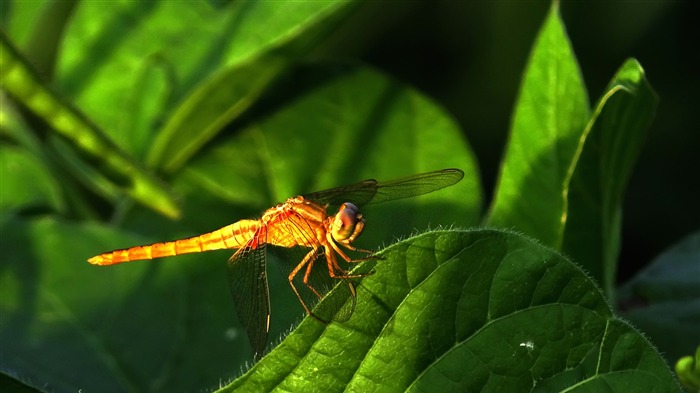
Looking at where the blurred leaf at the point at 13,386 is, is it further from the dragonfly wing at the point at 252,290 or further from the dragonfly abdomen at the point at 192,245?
the dragonfly abdomen at the point at 192,245

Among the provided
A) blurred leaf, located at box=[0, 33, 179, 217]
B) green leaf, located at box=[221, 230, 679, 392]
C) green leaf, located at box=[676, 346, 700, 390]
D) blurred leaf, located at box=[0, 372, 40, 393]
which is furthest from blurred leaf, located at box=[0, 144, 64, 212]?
green leaf, located at box=[676, 346, 700, 390]

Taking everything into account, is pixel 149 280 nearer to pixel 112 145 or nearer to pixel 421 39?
pixel 112 145

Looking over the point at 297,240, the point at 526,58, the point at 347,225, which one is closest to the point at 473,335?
the point at 347,225

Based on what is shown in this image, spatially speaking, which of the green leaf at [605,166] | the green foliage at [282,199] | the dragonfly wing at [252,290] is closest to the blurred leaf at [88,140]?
the green foliage at [282,199]

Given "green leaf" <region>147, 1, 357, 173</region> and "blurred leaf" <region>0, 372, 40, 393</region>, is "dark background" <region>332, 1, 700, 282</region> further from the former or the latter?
"blurred leaf" <region>0, 372, 40, 393</region>

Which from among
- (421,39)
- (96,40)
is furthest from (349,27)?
(96,40)

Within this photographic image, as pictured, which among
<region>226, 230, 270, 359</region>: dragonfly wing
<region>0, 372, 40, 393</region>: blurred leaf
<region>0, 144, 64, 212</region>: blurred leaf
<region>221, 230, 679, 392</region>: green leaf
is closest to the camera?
<region>221, 230, 679, 392</region>: green leaf

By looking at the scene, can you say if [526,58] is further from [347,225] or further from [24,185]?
[24,185]
